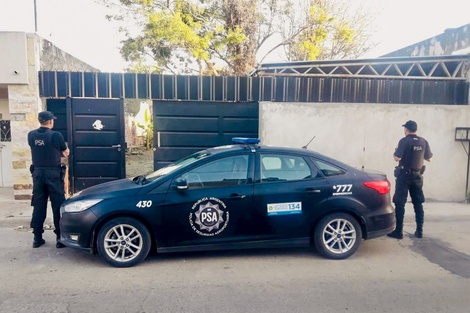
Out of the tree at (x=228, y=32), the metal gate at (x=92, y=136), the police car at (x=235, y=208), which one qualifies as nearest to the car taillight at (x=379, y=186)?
the police car at (x=235, y=208)

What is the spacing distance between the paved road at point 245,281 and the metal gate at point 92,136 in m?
2.72

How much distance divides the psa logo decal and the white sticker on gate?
575mm

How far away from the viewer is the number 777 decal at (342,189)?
15.7ft

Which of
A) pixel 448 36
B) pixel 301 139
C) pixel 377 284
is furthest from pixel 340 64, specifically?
pixel 377 284

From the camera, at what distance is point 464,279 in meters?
4.19

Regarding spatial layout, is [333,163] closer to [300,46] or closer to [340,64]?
[340,64]

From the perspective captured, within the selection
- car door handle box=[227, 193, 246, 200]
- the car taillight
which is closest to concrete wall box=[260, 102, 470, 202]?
the car taillight

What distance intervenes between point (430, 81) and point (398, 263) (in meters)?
5.27

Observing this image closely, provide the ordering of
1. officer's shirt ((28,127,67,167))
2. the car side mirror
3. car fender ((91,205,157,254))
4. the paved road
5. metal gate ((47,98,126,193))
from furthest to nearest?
1. metal gate ((47,98,126,193))
2. officer's shirt ((28,127,67,167))
3. the car side mirror
4. car fender ((91,205,157,254))
5. the paved road

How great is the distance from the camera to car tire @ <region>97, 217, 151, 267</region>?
4422 mm

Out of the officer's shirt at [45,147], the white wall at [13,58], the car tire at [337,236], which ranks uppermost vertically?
the white wall at [13,58]

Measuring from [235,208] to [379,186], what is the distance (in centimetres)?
201

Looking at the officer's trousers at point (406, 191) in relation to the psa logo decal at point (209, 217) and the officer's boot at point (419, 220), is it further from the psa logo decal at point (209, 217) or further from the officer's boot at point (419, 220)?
the psa logo decal at point (209, 217)

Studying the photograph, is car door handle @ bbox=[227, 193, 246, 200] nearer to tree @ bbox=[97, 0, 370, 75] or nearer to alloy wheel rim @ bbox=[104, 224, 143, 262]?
alloy wheel rim @ bbox=[104, 224, 143, 262]
